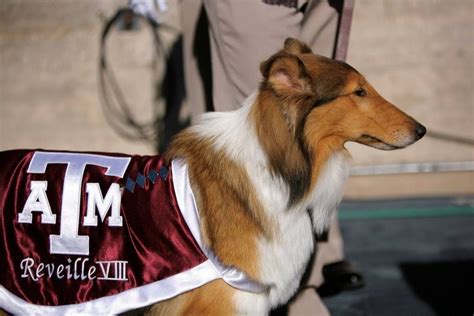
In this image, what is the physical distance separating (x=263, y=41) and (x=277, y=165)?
3.08ft

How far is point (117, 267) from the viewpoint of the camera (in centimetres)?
352

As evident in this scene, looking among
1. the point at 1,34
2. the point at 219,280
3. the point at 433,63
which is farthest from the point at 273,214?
the point at 1,34

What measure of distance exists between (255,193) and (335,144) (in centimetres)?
41

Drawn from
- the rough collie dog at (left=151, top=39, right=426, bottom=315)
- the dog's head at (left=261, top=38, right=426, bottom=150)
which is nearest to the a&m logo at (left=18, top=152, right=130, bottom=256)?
the rough collie dog at (left=151, top=39, right=426, bottom=315)

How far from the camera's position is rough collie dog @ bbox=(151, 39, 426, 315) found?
3396 mm

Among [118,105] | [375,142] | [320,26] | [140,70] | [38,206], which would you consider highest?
[320,26]

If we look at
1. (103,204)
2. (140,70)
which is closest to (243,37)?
(103,204)

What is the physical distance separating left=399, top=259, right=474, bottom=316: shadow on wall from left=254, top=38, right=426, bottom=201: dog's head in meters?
1.63

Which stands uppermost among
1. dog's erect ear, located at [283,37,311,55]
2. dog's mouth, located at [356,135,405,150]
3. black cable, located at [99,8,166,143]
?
dog's erect ear, located at [283,37,311,55]

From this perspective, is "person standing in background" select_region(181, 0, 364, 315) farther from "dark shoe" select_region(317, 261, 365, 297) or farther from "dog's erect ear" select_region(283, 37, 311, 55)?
"dog's erect ear" select_region(283, 37, 311, 55)

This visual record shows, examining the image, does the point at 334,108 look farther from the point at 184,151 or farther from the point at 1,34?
the point at 1,34

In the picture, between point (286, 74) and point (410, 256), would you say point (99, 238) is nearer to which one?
point (286, 74)

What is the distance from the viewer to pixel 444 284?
200 inches

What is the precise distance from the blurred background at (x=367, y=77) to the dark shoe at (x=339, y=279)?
43.7 inches
